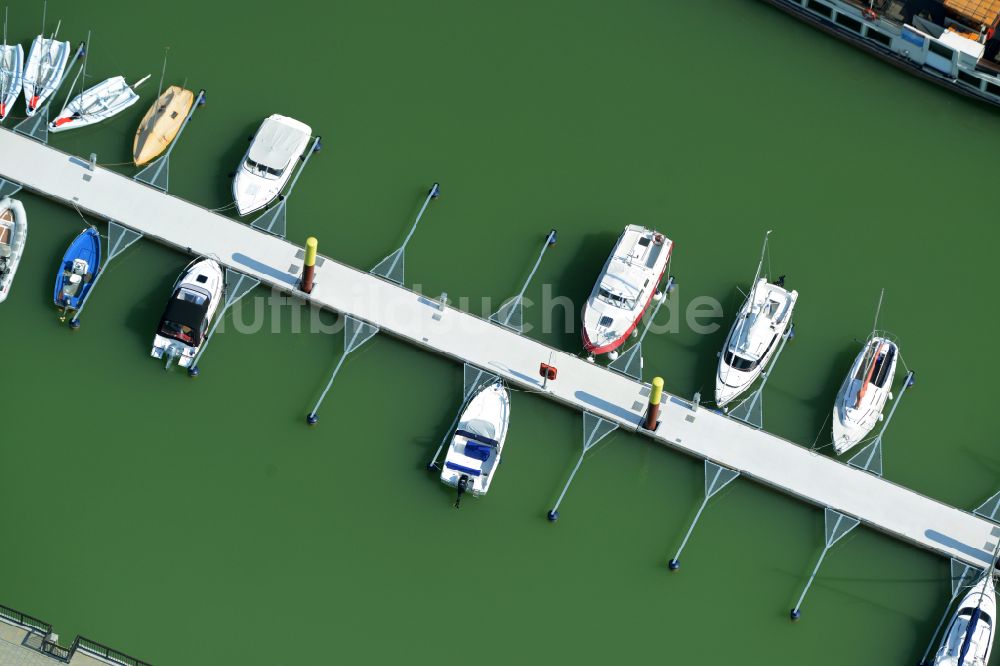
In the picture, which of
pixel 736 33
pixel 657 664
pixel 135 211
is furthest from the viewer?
pixel 736 33

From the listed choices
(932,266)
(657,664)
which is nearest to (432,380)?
(657,664)

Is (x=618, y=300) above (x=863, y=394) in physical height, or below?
below

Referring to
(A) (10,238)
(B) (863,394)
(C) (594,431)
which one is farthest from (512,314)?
(A) (10,238)

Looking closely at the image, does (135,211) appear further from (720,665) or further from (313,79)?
(720,665)

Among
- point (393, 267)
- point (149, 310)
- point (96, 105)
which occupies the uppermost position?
point (96, 105)

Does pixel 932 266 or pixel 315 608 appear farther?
pixel 932 266

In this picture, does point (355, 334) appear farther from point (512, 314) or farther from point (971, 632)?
point (971, 632)
